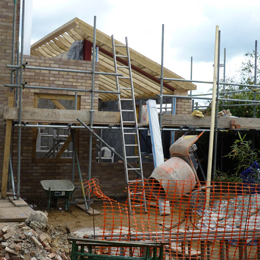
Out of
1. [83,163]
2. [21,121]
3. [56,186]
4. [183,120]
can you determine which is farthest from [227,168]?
[21,121]

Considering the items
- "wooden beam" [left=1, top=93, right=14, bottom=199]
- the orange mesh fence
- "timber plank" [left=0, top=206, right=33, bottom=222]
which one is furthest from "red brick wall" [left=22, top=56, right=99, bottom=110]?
the orange mesh fence

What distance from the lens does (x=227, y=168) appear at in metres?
13.7

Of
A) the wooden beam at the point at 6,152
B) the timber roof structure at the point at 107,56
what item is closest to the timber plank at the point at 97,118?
the wooden beam at the point at 6,152

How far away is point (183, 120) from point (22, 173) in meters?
4.81

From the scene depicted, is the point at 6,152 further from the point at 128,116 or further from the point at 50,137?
the point at 128,116

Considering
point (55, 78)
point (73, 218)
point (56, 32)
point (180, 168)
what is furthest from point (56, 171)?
point (180, 168)

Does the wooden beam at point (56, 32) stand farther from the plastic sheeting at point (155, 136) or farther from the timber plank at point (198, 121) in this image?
the timber plank at point (198, 121)

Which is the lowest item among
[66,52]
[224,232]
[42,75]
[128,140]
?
[224,232]

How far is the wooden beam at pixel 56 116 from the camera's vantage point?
9.20 metres

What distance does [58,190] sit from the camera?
983cm

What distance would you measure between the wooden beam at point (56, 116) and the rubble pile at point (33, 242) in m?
2.96

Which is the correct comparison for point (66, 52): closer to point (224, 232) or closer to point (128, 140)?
point (128, 140)

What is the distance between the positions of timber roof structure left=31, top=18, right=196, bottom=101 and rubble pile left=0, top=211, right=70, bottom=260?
577cm

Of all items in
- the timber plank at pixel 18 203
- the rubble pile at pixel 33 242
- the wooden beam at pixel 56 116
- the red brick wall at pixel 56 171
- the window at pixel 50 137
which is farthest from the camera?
the window at pixel 50 137
